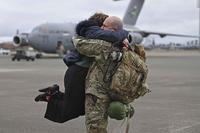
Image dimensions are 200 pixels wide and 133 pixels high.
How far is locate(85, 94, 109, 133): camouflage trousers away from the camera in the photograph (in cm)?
497

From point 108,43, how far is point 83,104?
68cm

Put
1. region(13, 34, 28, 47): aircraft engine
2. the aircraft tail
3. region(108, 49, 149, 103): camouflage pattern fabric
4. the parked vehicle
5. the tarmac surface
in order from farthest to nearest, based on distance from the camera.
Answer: the aircraft tail
region(13, 34, 28, 47): aircraft engine
the parked vehicle
the tarmac surface
region(108, 49, 149, 103): camouflage pattern fabric

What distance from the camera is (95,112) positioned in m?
4.97

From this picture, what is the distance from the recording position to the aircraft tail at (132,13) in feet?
196

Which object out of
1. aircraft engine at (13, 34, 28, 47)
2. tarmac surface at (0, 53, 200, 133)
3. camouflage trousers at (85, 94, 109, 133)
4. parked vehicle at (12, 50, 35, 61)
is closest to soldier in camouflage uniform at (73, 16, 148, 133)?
camouflage trousers at (85, 94, 109, 133)

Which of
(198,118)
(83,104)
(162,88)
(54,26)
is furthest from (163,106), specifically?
(54,26)

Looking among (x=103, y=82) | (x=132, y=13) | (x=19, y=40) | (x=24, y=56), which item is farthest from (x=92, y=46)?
(x=132, y=13)

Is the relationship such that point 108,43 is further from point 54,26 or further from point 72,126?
point 54,26

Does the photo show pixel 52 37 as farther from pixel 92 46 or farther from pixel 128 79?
pixel 128 79

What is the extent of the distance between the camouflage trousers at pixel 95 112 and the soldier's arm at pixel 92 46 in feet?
1.38

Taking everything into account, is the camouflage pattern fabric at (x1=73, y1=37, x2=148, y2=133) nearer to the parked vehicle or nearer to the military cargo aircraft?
the parked vehicle

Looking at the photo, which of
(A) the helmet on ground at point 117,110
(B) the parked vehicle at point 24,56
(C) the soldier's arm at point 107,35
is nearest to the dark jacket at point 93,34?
(C) the soldier's arm at point 107,35

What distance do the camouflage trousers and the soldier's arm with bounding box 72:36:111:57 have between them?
42cm

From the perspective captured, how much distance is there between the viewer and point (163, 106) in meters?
11.6
